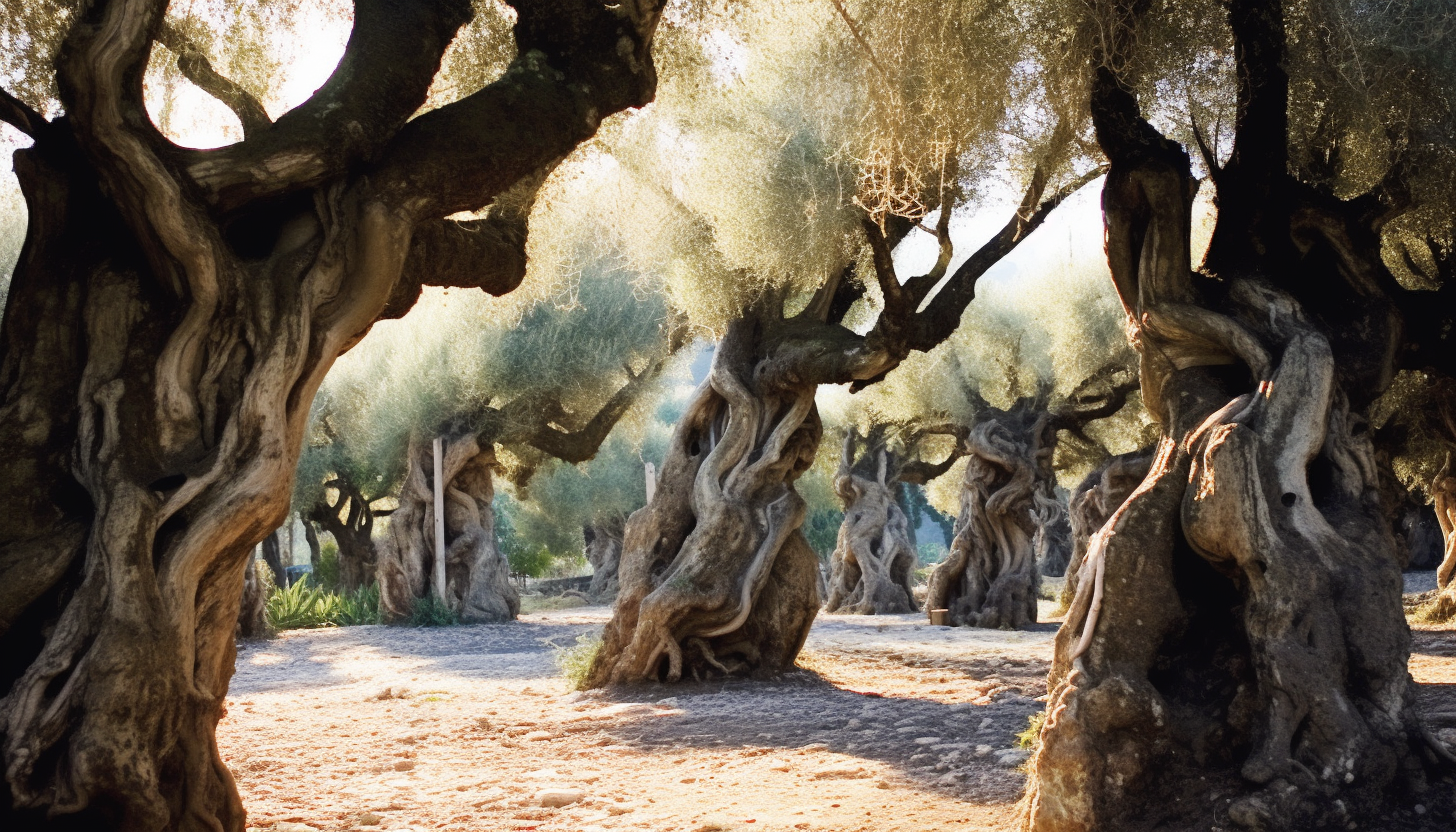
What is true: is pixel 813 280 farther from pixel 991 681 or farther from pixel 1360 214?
pixel 1360 214

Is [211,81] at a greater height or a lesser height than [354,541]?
greater

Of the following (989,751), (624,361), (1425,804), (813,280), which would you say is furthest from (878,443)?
(1425,804)

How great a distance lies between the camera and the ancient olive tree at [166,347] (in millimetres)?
3660

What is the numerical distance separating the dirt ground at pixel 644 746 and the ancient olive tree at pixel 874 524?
11403 mm

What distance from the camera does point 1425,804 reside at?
400 centimetres

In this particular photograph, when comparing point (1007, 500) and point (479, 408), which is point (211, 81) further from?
point (1007, 500)

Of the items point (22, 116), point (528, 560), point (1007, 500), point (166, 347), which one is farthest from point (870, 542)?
point (22, 116)

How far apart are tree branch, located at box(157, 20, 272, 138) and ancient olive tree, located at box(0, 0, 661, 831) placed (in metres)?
0.69

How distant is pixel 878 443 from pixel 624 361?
311 inches

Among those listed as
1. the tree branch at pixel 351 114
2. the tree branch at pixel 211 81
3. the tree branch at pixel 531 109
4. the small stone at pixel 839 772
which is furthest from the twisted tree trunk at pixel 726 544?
the tree branch at pixel 351 114

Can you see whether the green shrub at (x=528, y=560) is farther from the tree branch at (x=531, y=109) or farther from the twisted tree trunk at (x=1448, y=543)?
the tree branch at (x=531, y=109)

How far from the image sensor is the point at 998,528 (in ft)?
66.0

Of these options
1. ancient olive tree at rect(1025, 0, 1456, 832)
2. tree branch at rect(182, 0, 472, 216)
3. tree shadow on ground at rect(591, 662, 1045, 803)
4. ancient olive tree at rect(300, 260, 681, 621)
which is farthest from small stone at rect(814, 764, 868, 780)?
ancient olive tree at rect(300, 260, 681, 621)

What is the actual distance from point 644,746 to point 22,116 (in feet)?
16.3
